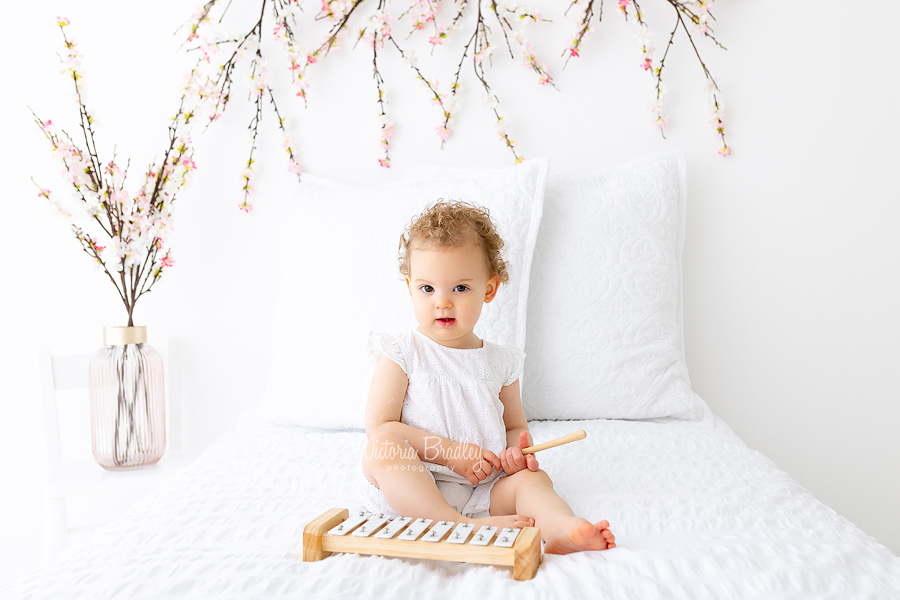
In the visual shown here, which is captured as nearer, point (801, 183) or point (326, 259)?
point (326, 259)

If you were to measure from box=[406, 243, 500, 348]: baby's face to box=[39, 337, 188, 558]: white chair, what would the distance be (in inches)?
31.8

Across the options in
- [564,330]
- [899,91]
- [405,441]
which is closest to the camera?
[405,441]

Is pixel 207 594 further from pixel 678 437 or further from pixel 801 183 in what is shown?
pixel 801 183

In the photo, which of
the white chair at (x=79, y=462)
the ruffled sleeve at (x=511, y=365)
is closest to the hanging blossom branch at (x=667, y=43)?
the ruffled sleeve at (x=511, y=365)

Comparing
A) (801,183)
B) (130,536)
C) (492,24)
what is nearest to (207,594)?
(130,536)

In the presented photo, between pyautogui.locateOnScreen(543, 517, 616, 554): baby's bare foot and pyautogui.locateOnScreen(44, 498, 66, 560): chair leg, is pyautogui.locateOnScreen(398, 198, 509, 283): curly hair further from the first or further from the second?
pyautogui.locateOnScreen(44, 498, 66, 560): chair leg

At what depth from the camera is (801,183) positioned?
1.50m

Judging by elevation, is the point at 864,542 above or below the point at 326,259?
below

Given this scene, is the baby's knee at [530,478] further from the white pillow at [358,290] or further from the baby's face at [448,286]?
the white pillow at [358,290]

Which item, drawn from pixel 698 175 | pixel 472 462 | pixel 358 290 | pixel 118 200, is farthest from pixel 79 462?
pixel 698 175

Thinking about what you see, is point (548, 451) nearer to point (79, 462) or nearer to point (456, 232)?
point (456, 232)

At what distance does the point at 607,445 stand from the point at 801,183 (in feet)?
3.07

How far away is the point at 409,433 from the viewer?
863 mm

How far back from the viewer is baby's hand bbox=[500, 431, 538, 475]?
803 millimetres
